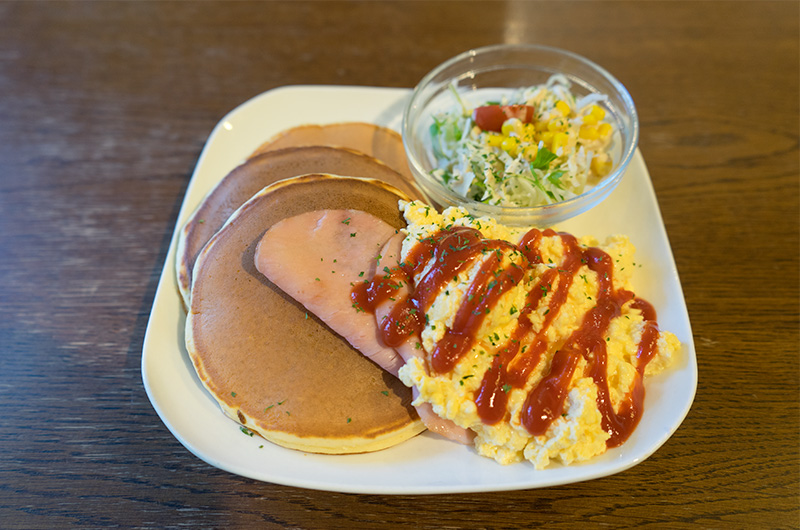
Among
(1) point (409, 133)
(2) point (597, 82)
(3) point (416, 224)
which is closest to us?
(3) point (416, 224)

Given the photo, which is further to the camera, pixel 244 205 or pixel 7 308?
pixel 7 308

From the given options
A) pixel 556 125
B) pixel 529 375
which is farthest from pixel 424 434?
pixel 556 125

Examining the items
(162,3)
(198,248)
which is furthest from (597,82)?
(162,3)

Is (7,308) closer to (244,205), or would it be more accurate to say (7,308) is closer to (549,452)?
(244,205)

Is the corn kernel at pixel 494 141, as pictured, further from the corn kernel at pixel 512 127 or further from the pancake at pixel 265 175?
the pancake at pixel 265 175

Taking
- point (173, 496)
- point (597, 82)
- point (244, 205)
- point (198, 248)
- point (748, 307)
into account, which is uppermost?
point (597, 82)
